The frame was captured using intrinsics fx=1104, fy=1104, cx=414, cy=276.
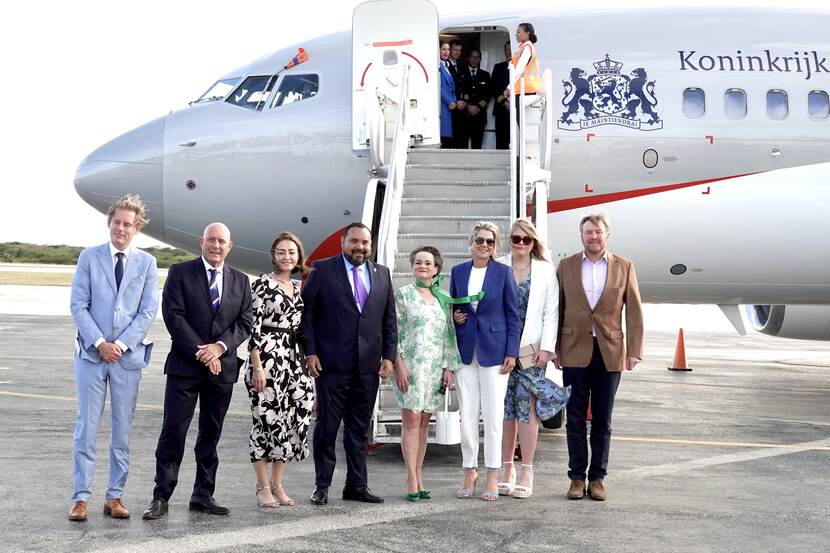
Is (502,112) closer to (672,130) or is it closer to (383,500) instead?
(672,130)

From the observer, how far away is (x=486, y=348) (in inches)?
296

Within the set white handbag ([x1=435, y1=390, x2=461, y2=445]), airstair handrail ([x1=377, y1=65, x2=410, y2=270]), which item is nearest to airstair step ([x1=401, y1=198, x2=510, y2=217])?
airstair handrail ([x1=377, y1=65, x2=410, y2=270])

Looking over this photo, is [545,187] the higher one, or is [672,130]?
[672,130]

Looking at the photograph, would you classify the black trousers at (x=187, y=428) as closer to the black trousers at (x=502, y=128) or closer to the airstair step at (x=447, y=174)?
the airstair step at (x=447, y=174)

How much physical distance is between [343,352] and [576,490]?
1.90m

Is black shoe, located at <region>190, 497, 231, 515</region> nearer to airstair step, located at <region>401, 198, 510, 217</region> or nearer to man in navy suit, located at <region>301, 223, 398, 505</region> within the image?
man in navy suit, located at <region>301, 223, 398, 505</region>

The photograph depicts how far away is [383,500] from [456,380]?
0.97 meters

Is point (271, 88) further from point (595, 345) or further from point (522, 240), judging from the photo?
point (595, 345)

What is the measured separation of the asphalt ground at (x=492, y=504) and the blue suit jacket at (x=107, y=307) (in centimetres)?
104

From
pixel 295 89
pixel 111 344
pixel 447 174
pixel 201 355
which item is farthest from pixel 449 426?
pixel 295 89

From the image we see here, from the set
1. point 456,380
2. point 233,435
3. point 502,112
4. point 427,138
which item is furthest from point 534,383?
point 502,112

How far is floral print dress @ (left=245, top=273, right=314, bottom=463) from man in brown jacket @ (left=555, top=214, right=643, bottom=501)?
1.87 meters

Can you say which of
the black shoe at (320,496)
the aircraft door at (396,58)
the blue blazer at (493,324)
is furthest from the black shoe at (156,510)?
the aircraft door at (396,58)

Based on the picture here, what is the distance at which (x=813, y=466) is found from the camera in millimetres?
9211
